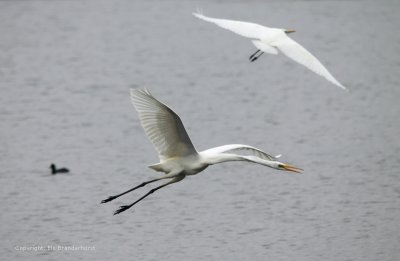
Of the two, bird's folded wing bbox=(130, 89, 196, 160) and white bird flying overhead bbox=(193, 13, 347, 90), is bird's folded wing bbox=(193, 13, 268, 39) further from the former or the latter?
bird's folded wing bbox=(130, 89, 196, 160)

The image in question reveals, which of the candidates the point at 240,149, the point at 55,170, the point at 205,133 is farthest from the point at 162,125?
the point at 205,133

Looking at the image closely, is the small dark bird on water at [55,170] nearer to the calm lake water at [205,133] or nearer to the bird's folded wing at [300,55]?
the calm lake water at [205,133]

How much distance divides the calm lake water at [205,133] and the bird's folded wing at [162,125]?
5.49 feet

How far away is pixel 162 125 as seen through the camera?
9617 mm

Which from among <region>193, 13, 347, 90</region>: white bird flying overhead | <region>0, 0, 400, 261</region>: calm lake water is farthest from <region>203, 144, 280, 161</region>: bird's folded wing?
<region>0, 0, 400, 261</region>: calm lake water

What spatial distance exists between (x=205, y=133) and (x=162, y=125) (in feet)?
23.8

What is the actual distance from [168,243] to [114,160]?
4.12m

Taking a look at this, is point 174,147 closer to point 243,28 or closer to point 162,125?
point 162,125

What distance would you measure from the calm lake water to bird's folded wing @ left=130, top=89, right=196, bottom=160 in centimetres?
167

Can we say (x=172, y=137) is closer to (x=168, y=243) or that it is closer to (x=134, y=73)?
(x=168, y=243)

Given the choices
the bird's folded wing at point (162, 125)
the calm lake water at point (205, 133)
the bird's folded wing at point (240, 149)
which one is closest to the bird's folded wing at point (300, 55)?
the bird's folded wing at point (240, 149)

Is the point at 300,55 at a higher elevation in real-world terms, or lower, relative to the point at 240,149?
higher

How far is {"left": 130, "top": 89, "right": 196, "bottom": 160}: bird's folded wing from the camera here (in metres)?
9.24

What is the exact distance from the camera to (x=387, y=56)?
23.5m
